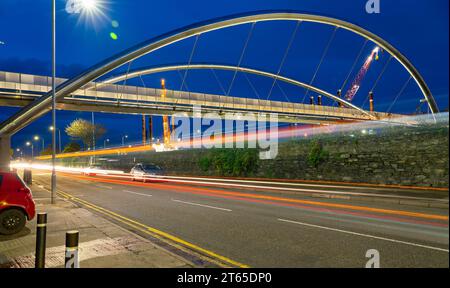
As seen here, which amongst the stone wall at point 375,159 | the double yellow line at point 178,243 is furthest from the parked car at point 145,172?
the double yellow line at point 178,243

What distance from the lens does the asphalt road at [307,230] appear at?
5.97 meters

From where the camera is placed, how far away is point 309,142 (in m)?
22.4

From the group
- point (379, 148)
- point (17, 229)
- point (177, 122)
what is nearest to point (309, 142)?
point (379, 148)

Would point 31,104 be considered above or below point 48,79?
below

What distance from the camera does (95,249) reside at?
6.56 m

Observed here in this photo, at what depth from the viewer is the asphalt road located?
5969 mm

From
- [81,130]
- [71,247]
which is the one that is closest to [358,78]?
[81,130]

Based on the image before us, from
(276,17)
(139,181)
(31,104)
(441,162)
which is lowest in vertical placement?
(139,181)

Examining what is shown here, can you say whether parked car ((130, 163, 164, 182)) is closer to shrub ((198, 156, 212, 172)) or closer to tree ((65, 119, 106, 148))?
shrub ((198, 156, 212, 172))

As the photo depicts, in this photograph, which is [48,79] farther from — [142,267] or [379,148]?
[142,267]

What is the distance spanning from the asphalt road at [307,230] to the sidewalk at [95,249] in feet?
3.62

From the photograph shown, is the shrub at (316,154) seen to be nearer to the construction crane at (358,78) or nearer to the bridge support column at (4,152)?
the bridge support column at (4,152)

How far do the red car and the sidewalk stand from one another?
246 millimetres

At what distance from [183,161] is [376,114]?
52724mm
